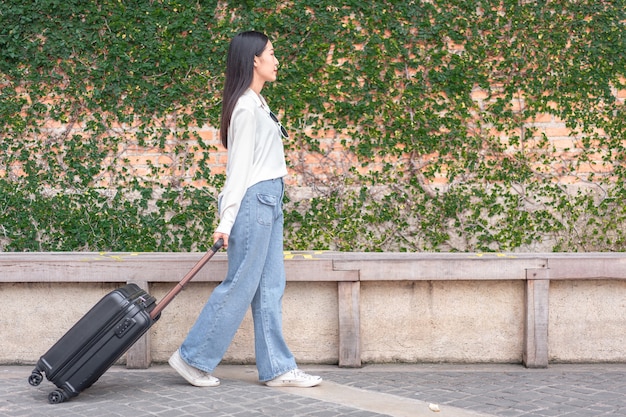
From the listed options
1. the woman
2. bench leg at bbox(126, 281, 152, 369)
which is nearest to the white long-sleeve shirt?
the woman

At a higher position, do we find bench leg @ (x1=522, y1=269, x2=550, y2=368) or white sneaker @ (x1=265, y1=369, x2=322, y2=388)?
bench leg @ (x1=522, y1=269, x2=550, y2=368)

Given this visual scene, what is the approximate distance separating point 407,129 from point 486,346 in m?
1.79

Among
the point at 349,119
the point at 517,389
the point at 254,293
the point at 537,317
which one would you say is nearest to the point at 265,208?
the point at 254,293

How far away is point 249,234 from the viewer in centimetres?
423

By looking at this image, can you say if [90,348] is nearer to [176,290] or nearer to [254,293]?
[176,290]

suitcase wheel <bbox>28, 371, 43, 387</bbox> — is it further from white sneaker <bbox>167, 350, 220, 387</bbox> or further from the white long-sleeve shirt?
the white long-sleeve shirt

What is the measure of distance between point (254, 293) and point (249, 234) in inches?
13.2

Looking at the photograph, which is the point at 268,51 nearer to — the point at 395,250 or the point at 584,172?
the point at 395,250

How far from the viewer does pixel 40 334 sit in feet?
16.5

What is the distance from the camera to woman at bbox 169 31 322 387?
4199 millimetres

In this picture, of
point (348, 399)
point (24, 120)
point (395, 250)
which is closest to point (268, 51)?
point (348, 399)

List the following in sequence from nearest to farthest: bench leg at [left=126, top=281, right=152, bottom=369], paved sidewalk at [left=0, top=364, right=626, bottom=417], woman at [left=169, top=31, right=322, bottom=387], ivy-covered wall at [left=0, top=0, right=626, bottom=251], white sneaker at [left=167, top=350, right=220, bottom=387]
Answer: paved sidewalk at [left=0, top=364, right=626, bottom=417] → woman at [left=169, top=31, right=322, bottom=387] → white sneaker at [left=167, top=350, right=220, bottom=387] → bench leg at [left=126, top=281, right=152, bottom=369] → ivy-covered wall at [left=0, top=0, right=626, bottom=251]

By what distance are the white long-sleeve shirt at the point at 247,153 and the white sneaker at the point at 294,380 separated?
0.89 m

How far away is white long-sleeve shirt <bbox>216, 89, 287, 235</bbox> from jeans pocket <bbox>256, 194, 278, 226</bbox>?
9 cm
